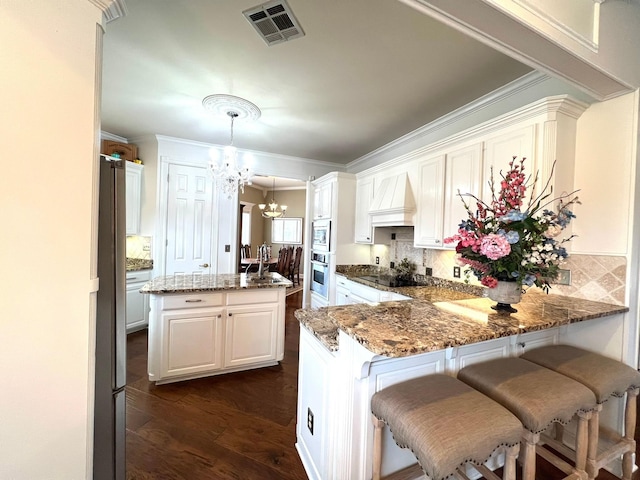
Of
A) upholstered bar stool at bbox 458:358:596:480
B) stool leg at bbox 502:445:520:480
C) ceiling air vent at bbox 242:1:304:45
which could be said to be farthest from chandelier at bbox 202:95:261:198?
stool leg at bbox 502:445:520:480

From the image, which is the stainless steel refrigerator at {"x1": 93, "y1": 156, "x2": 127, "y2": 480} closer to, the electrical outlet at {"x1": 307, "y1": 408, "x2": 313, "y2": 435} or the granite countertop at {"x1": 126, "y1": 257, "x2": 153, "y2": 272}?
the electrical outlet at {"x1": 307, "y1": 408, "x2": 313, "y2": 435}

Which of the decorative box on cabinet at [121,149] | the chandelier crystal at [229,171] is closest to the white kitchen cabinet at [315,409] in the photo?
the chandelier crystal at [229,171]

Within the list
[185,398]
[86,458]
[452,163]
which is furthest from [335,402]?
[452,163]

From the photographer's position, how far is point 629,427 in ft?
4.93

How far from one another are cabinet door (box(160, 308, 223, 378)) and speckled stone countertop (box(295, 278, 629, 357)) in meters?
1.23

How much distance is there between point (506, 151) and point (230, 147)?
2639mm

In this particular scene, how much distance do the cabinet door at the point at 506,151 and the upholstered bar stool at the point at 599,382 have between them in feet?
3.72

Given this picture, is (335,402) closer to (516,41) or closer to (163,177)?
(516,41)

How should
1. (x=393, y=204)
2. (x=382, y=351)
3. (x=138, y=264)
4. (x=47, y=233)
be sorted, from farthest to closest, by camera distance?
1. (x=138, y=264)
2. (x=393, y=204)
3. (x=382, y=351)
4. (x=47, y=233)

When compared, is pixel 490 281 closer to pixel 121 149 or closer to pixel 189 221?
pixel 189 221

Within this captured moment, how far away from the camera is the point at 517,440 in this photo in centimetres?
104

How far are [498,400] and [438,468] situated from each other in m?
0.53

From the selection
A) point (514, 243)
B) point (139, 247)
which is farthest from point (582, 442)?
point (139, 247)

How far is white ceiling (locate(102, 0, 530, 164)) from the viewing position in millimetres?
1670
